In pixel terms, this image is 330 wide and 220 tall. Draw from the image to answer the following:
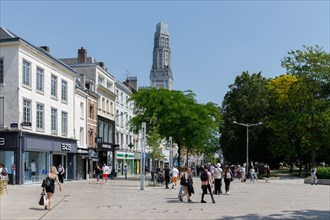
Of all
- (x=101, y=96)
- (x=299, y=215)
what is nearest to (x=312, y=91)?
(x=101, y=96)

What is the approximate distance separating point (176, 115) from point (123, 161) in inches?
873

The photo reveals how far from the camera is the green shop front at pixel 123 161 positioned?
6531 cm

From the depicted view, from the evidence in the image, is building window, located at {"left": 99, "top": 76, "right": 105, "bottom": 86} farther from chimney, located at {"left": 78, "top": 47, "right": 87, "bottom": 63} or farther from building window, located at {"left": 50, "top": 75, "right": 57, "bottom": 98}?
building window, located at {"left": 50, "top": 75, "right": 57, "bottom": 98}

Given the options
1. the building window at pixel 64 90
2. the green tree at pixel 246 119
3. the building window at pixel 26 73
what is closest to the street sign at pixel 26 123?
the building window at pixel 26 73

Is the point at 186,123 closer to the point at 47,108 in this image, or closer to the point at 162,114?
the point at 162,114

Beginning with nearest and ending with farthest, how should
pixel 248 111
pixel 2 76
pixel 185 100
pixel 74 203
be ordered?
pixel 74 203, pixel 2 76, pixel 185 100, pixel 248 111

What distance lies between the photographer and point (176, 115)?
48.3m

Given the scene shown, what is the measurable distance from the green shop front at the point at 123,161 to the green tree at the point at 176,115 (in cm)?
1461

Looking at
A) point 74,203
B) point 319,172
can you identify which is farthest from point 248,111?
point 74,203

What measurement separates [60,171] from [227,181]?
16.0 metres

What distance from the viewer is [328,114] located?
173 ft

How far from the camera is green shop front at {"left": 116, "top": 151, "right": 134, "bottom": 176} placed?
214ft

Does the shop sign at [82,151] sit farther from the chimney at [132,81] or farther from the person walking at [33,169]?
the chimney at [132,81]

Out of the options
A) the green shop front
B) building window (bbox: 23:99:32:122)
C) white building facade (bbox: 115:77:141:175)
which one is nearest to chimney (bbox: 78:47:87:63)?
white building facade (bbox: 115:77:141:175)
